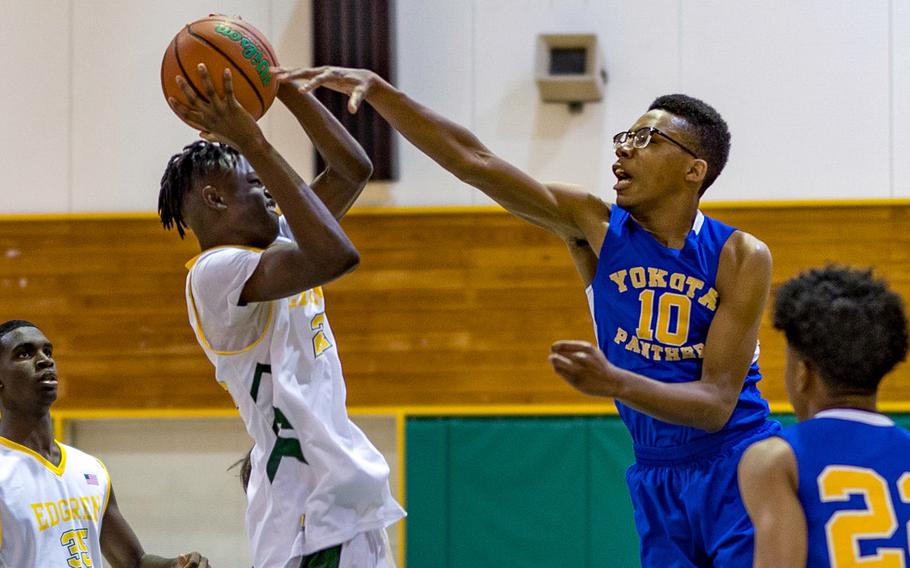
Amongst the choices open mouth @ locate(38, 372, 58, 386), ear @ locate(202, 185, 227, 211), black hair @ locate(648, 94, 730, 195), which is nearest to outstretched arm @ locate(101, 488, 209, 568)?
open mouth @ locate(38, 372, 58, 386)

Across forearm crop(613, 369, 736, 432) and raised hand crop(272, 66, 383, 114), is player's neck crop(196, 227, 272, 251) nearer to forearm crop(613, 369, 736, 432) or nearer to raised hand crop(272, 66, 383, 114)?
raised hand crop(272, 66, 383, 114)

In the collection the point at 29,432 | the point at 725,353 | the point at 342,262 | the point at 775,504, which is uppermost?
the point at 342,262

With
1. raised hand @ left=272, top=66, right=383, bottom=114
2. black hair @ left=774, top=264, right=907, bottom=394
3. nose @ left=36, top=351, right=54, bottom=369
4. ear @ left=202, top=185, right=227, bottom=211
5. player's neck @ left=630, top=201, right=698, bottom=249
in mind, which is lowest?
nose @ left=36, top=351, right=54, bottom=369

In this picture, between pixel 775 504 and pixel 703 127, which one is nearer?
pixel 775 504

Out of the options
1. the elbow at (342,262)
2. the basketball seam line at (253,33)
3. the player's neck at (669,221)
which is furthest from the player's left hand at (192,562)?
the player's neck at (669,221)

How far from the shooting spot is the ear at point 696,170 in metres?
3.74

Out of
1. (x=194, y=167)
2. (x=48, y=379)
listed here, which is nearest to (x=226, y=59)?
(x=194, y=167)

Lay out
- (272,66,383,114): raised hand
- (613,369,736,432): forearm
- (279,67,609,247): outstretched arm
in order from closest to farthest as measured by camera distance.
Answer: (613,369,736,432): forearm, (272,66,383,114): raised hand, (279,67,609,247): outstretched arm

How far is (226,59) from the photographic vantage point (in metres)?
3.53

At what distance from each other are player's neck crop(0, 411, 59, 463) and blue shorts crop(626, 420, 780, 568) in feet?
8.37

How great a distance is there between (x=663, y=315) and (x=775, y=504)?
1.14m

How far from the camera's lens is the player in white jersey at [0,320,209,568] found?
450 centimetres

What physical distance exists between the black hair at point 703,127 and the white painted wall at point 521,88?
4399 millimetres

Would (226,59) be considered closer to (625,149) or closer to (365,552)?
(625,149)
